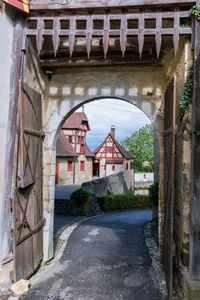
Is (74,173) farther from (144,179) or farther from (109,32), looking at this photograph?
(109,32)

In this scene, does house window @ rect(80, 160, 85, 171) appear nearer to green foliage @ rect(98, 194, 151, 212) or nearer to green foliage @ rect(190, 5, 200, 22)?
green foliage @ rect(98, 194, 151, 212)

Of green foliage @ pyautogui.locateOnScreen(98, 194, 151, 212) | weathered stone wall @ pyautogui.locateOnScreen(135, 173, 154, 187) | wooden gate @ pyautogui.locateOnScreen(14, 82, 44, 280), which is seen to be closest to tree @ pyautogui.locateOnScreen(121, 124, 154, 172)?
weathered stone wall @ pyautogui.locateOnScreen(135, 173, 154, 187)

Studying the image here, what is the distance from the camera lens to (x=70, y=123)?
23719 mm

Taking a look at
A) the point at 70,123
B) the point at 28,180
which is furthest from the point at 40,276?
the point at 70,123

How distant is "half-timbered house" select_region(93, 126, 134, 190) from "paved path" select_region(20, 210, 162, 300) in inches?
830

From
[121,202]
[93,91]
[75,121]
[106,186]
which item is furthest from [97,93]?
[75,121]

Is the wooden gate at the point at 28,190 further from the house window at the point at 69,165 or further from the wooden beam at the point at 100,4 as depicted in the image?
the house window at the point at 69,165

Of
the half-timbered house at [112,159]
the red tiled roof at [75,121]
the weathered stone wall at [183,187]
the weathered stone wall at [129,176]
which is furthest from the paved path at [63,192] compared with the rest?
the weathered stone wall at [129,176]

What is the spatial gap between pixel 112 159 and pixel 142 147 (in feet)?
51.9

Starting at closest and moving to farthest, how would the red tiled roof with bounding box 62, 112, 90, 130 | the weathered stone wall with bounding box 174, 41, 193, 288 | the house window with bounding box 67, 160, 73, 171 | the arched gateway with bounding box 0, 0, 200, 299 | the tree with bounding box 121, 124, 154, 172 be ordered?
the weathered stone wall with bounding box 174, 41, 193, 288 → the arched gateway with bounding box 0, 0, 200, 299 → the house window with bounding box 67, 160, 73, 171 → the red tiled roof with bounding box 62, 112, 90, 130 → the tree with bounding box 121, 124, 154, 172

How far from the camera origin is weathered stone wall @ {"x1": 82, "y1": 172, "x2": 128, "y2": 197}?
1417cm

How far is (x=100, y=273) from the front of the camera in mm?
4688

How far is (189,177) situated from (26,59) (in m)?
3.37

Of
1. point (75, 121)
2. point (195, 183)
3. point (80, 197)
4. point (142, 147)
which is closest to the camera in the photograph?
point (195, 183)
